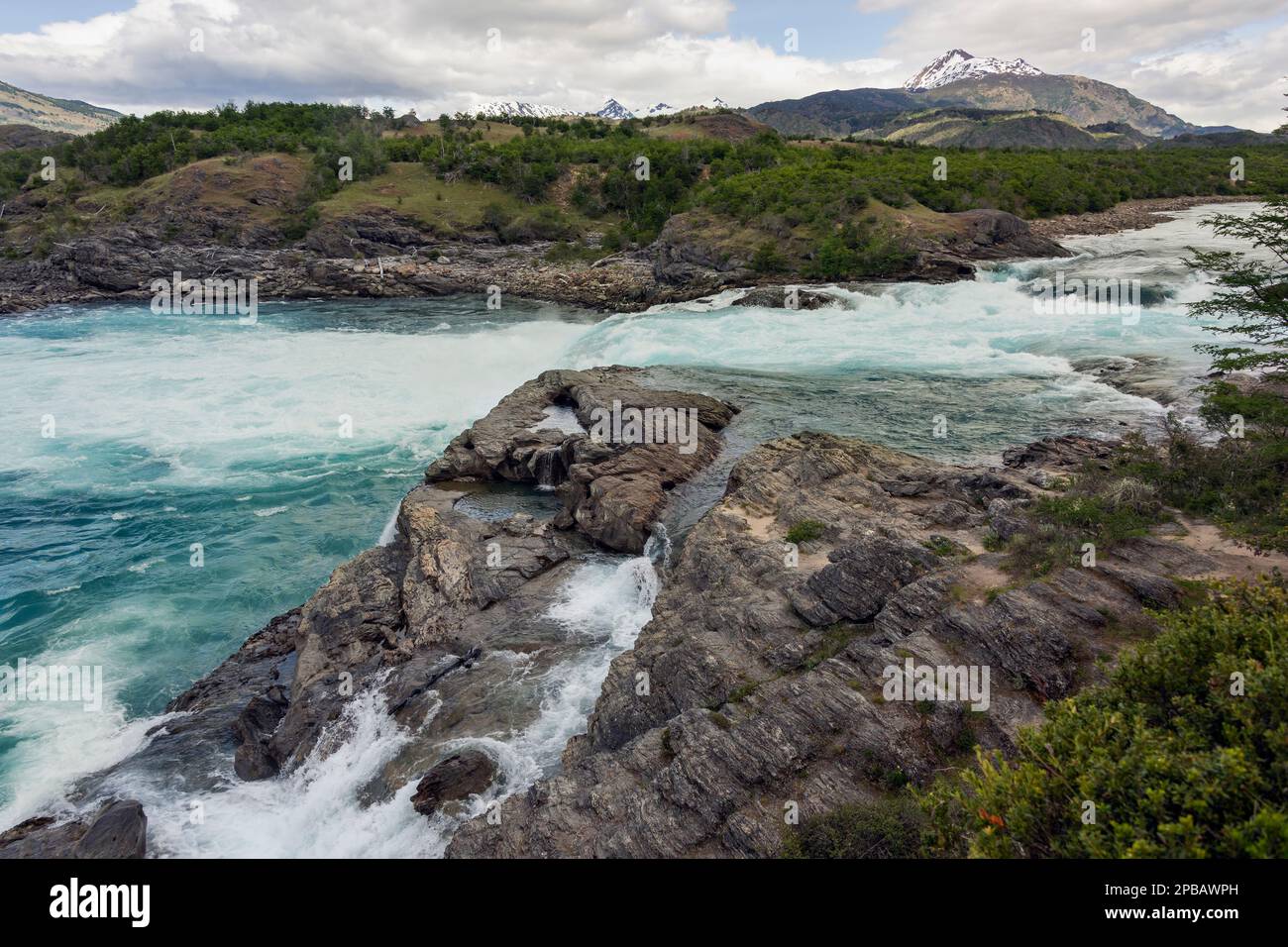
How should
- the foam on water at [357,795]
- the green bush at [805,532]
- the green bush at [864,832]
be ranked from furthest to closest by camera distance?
the green bush at [805,532], the foam on water at [357,795], the green bush at [864,832]

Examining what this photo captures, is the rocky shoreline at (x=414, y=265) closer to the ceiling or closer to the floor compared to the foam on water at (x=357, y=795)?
closer to the ceiling

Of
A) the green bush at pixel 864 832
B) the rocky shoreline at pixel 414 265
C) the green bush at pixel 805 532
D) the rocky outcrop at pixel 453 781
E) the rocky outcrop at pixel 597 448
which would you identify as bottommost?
the rocky outcrop at pixel 453 781

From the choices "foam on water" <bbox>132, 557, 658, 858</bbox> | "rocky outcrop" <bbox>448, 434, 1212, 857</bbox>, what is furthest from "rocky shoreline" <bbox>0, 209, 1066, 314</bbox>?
"foam on water" <bbox>132, 557, 658, 858</bbox>

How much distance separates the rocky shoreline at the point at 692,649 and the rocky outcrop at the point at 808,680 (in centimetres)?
4

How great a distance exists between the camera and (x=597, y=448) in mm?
21641

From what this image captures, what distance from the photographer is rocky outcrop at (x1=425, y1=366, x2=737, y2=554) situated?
63.0 feet

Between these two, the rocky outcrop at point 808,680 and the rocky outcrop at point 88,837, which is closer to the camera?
the rocky outcrop at point 808,680

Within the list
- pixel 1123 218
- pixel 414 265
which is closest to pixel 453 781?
pixel 414 265

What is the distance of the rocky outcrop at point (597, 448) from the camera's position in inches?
756

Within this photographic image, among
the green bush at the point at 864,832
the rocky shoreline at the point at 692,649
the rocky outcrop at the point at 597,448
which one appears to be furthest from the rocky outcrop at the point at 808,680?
the rocky outcrop at the point at 597,448

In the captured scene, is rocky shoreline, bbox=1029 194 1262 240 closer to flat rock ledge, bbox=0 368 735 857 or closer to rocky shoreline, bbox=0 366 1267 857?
rocky shoreline, bbox=0 366 1267 857

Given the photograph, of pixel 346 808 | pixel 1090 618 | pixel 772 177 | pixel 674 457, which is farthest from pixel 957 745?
pixel 772 177

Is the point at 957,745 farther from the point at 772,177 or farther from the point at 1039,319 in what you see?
the point at 772,177

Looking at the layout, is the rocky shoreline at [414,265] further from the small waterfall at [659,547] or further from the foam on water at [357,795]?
the foam on water at [357,795]
